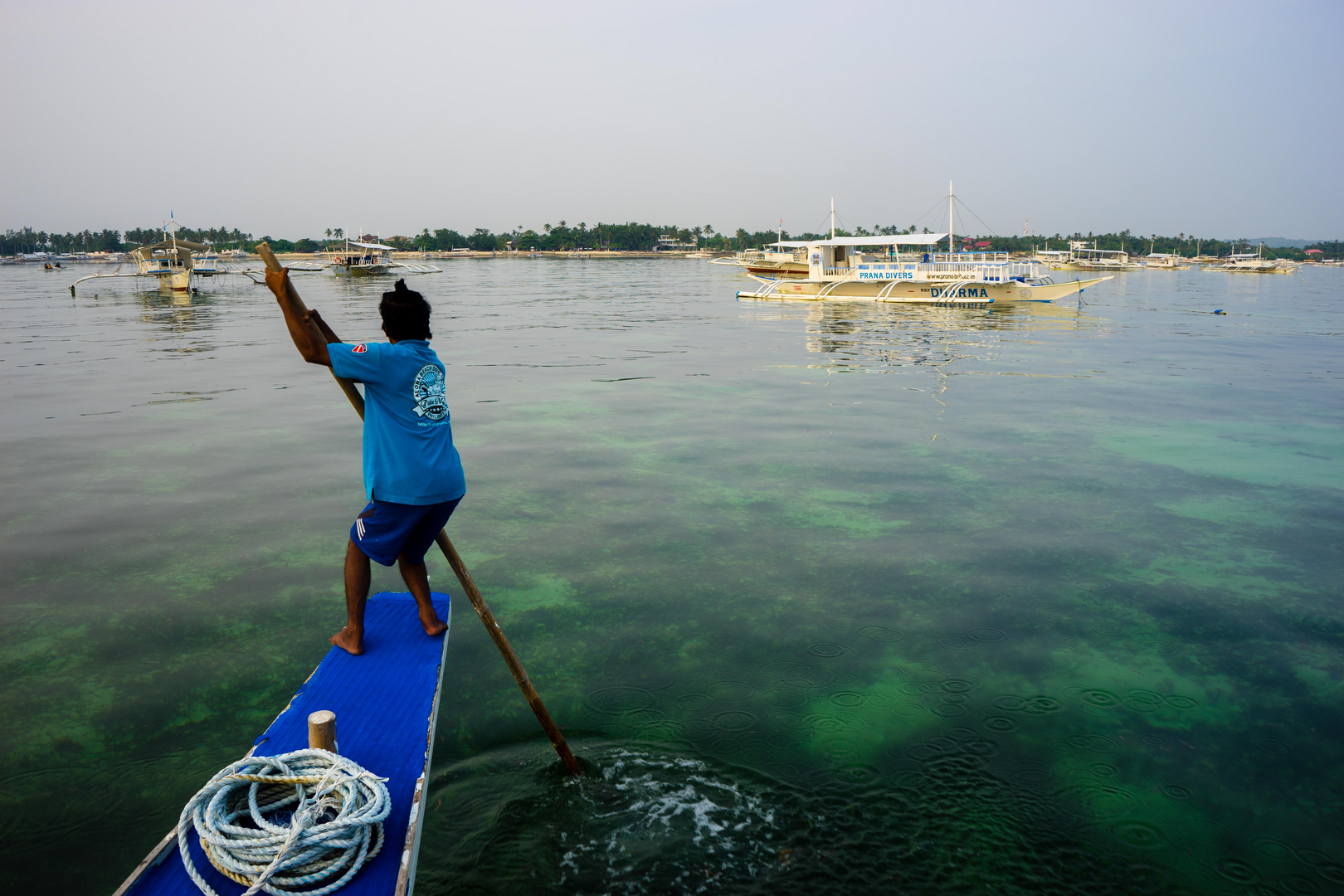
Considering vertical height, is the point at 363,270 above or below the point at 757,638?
above

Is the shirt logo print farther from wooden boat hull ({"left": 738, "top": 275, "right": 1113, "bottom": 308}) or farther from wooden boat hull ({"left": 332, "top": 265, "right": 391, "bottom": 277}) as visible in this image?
wooden boat hull ({"left": 332, "top": 265, "right": 391, "bottom": 277})

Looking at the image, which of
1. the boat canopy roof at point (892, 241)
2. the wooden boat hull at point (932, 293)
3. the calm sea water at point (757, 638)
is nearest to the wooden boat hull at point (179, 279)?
the wooden boat hull at point (932, 293)

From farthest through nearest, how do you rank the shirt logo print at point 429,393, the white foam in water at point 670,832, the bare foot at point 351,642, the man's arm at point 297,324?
the bare foot at point 351,642
the shirt logo print at point 429,393
the white foam in water at point 670,832
the man's arm at point 297,324

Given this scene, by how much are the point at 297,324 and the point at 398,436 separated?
67cm

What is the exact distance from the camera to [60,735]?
4.48 m

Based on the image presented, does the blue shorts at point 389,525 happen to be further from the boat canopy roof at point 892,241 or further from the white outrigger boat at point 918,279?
the boat canopy roof at point 892,241

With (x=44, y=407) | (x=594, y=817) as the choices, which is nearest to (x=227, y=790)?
(x=594, y=817)

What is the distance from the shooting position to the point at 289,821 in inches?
109

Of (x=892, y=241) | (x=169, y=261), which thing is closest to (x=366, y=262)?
(x=169, y=261)

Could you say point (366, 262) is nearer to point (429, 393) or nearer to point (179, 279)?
point (179, 279)

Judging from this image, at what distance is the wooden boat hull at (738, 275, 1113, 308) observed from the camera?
136ft

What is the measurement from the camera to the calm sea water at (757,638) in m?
3.72

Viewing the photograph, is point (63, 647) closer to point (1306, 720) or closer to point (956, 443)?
point (1306, 720)

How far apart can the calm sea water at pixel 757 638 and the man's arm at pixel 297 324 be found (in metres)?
2.26
